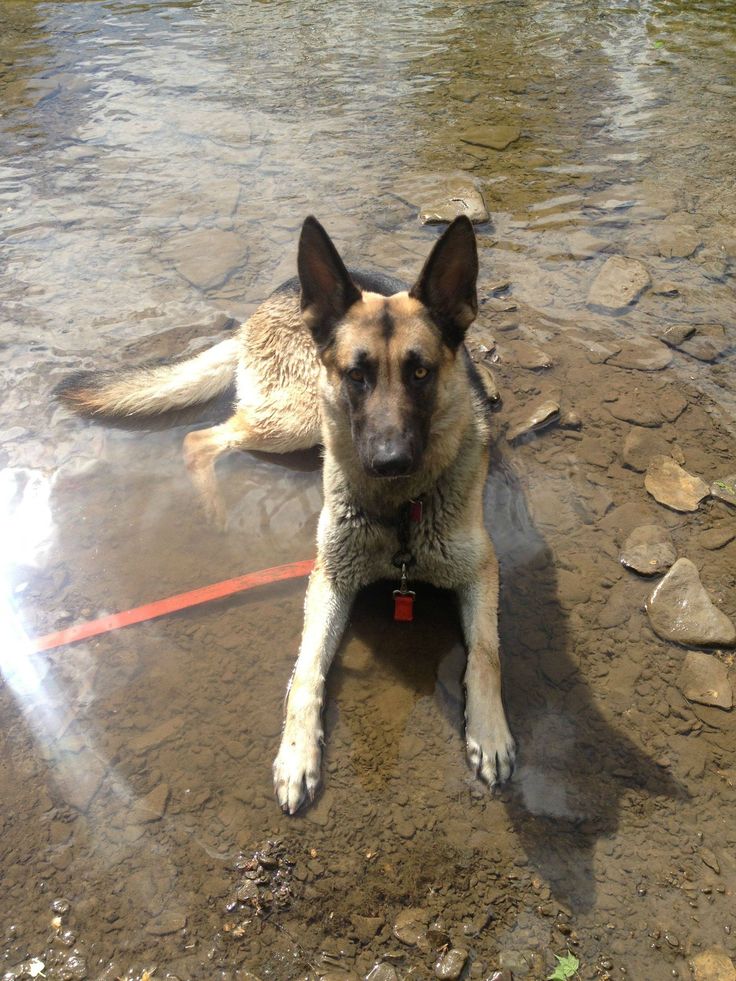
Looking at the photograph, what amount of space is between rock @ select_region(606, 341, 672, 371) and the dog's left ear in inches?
76.7

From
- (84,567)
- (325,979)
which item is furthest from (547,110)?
(325,979)

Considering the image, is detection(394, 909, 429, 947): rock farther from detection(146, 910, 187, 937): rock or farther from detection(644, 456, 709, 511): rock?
detection(644, 456, 709, 511): rock

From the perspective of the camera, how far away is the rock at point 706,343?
16.1 feet

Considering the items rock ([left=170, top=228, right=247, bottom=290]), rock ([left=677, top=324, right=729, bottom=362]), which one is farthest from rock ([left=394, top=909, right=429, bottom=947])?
rock ([left=170, top=228, right=247, bottom=290])

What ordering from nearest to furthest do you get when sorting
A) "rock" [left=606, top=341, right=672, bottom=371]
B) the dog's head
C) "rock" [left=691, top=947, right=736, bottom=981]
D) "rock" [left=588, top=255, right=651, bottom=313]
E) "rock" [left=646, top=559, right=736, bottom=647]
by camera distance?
"rock" [left=691, top=947, right=736, bottom=981] < the dog's head < "rock" [left=646, top=559, right=736, bottom=647] < "rock" [left=606, top=341, right=672, bottom=371] < "rock" [left=588, top=255, right=651, bottom=313]

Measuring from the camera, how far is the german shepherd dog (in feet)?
9.95

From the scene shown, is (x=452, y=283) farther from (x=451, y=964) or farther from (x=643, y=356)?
(x=451, y=964)

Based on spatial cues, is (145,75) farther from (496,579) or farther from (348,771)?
(348,771)

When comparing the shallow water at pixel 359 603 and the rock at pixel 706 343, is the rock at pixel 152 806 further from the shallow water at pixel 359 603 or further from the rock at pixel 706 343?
the rock at pixel 706 343

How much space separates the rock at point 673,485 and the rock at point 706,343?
1.08 metres

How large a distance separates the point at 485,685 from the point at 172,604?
1.58 meters

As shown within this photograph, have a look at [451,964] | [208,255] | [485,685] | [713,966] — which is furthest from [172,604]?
[208,255]

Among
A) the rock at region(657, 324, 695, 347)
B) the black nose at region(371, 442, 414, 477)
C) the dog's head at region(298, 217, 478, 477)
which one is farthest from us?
the rock at region(657, 324, 695, 347)

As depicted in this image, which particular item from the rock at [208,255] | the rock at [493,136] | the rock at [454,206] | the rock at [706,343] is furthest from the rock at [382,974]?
the rock at [493,136]
